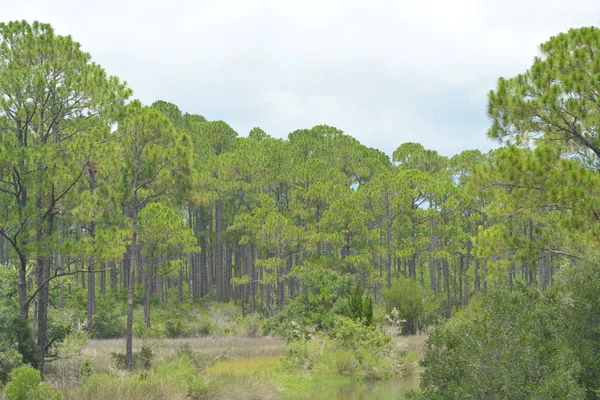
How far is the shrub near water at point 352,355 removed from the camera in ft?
70.0

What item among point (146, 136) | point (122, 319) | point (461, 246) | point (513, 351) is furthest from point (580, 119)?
point (461, 246)

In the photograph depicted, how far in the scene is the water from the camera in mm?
17500

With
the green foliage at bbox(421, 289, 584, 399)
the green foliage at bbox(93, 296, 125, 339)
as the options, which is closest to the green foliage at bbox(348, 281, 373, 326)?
the green foliage at bbox(93, 296, 125, 339)

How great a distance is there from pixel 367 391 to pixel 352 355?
2620mm

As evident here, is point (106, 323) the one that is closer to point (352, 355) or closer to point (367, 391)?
point (352, 355)

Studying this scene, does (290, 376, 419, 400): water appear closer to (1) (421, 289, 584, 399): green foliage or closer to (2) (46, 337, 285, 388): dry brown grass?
(2) (46, 337, 285, 388): dry brown grass

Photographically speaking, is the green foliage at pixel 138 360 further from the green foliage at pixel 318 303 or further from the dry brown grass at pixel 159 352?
the green foliage at pixel 318 303

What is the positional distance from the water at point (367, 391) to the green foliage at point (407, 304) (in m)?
9.91

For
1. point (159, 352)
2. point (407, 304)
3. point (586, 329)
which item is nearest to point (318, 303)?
point (407, 304)

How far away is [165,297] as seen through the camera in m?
47.7

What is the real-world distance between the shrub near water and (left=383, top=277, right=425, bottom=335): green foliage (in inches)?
343

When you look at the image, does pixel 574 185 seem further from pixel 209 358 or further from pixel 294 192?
pixel 294 192

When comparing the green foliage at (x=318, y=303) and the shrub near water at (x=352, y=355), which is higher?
the green foliage at (x=318, y=303)

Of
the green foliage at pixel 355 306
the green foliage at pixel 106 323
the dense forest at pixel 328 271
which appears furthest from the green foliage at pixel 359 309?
the green foliage at pixel 106 323
